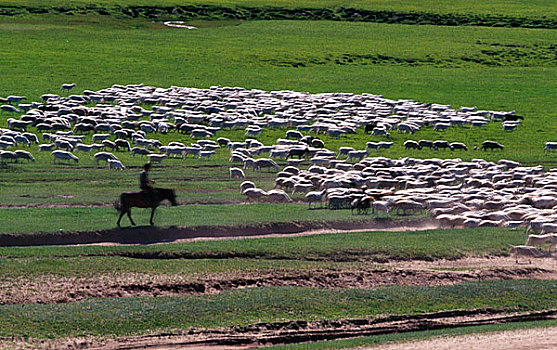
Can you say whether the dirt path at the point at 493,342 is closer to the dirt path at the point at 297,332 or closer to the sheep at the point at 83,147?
the dirt path at the point at 297,332

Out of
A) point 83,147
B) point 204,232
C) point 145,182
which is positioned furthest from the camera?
point 83,147

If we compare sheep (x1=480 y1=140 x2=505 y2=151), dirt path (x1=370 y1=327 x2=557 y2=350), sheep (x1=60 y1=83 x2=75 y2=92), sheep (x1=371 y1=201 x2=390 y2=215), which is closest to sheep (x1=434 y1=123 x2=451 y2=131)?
sheep (x1=480 y1=140 x2=505 y2=151)

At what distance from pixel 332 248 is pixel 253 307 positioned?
5.38 meters

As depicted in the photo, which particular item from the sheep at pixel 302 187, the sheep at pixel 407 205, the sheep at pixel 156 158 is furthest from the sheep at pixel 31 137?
the sheep at pixel 407 205

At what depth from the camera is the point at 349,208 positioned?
31891mm

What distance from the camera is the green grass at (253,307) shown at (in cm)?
1922

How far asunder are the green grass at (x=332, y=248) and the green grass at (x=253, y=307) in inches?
113

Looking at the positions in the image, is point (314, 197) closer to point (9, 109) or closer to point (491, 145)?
point (491, 145)

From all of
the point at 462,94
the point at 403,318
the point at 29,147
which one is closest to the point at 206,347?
the point at 403,318

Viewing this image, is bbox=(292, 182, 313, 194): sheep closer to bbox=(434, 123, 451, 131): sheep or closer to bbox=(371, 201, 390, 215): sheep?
bbox=(371, 201, 390, 215): sheep

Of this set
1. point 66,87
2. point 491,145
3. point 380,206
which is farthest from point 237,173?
point 66,87

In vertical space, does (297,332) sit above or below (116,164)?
Answer: above

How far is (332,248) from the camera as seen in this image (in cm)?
2550

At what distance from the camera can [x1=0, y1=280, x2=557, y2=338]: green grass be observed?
757 inches
